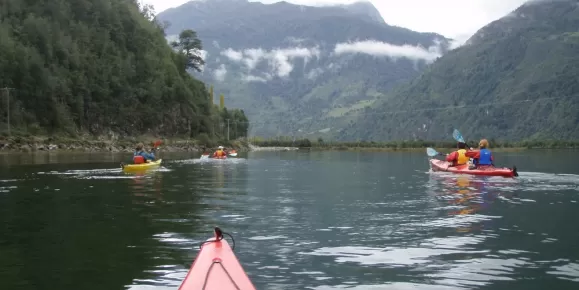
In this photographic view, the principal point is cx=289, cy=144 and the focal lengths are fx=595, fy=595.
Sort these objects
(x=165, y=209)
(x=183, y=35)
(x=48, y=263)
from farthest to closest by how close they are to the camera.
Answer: (x=183, y=35)
(x=165, y=209)
(x=48, y=263)

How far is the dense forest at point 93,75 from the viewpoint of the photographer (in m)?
87.7

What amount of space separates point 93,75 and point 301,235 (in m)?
95.7

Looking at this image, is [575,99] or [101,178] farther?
[575,99]

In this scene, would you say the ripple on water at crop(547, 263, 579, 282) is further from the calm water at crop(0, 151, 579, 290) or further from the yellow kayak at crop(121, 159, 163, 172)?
the yellow kayak at crop(121, 159, 163, 172)

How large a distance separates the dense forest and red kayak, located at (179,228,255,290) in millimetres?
76254

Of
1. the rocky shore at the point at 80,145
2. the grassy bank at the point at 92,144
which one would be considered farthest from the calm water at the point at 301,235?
the grassy bank at the point at 92,144

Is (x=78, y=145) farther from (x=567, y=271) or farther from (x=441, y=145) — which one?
(x=441, y=145)

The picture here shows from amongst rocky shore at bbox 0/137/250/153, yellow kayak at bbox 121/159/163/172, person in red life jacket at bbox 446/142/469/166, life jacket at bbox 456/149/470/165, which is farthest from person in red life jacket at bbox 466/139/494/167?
rocky shore at bbox 0/137/250/153

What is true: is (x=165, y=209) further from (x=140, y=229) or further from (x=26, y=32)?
(x=26, y=32)

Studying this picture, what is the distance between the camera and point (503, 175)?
3291 centimetres

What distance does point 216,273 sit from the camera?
800 cm

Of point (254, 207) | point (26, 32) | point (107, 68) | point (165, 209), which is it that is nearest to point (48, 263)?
point (165, 209)

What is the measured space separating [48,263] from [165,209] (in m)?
8.50

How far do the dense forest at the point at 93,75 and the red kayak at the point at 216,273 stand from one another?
76254mm
